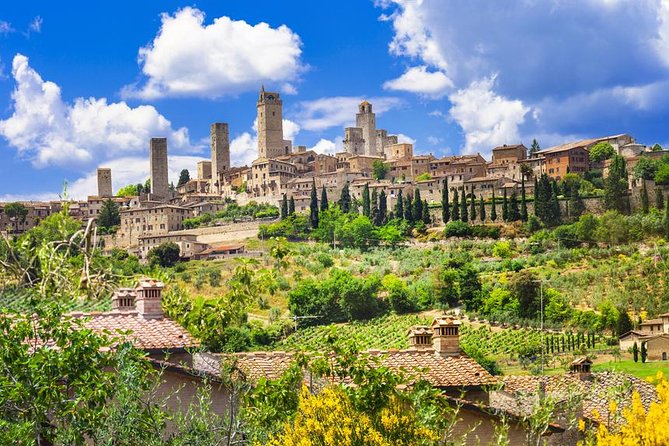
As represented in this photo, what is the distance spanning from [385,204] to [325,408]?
2982 inches

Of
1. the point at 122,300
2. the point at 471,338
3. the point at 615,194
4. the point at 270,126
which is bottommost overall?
the point at 471,338

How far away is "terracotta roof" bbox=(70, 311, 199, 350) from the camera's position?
1342cm

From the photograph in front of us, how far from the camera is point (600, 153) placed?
89.3 meters

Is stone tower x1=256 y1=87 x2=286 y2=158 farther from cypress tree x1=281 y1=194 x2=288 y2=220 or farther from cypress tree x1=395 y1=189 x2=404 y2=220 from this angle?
cypress tree x1=395 y1=189 x2=404 y2=220

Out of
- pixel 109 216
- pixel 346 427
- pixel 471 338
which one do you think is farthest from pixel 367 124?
pixel 346 427

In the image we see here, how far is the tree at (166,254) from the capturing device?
79.2 meters

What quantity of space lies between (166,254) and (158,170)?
34.4m

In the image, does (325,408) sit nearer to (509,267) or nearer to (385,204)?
(509,267)

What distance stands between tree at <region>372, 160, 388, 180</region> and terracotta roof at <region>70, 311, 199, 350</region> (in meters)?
86.4

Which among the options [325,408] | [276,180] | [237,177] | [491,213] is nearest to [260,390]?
[325,408]

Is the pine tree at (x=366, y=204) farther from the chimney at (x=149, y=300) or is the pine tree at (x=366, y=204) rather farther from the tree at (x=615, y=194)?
the chimney at (x=149, y=300)

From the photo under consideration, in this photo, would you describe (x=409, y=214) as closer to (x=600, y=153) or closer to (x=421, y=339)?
(x=600, y=153)

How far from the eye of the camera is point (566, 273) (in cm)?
6094

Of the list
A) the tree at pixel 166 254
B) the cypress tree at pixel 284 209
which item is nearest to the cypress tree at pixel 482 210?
the cypress tree at pixel 284 209
